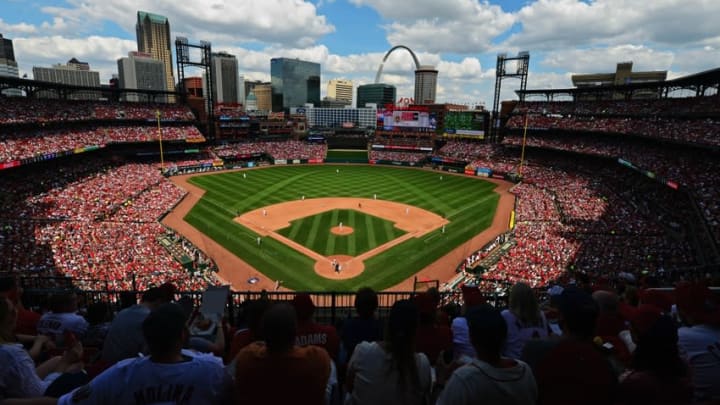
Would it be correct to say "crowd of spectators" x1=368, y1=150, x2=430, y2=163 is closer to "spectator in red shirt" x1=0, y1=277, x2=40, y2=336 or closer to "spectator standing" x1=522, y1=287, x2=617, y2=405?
"spectator in red shirt" x1=0, y1=277, x2=40, y2=336

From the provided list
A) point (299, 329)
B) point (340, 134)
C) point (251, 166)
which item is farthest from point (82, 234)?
point (340, 134)

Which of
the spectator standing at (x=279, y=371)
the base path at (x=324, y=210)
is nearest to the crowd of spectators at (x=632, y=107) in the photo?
the base path at (x=324, y=210)

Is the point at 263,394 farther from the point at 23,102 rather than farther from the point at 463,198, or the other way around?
the point at 23,102

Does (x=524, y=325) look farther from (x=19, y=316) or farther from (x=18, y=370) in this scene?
(x=19, y=316)

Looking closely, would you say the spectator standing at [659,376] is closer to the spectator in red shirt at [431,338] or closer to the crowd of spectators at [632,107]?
the spectator in red shirt at [431,338]

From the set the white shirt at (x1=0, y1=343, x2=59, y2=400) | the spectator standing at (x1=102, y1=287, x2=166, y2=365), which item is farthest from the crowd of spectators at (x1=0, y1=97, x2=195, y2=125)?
the white shirt at (x1=0, y1=343, x2=59, y2=400)

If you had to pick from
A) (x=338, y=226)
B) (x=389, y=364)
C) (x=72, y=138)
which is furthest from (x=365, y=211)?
(x=72, y=138)
